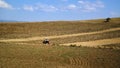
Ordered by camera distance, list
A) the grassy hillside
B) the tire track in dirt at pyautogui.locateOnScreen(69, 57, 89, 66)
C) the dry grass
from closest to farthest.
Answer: the dry grass, the tire track in dirt at pyautogui.locateOnScreen(69, 57, 89, 66), the grassy hillside

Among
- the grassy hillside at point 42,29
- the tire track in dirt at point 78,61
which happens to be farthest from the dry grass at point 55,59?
the grassy hillside at point 42,29

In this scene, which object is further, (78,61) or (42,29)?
(42,29)

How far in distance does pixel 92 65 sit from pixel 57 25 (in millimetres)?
43160

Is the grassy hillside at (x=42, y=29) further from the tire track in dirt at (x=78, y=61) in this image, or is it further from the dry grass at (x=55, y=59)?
the tire track in dirt at (x=78, y=61)

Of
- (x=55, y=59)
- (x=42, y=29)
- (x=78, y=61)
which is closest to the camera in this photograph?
(x=78, y=61)

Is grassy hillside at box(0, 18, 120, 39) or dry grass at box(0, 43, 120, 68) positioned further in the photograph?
grassy hillside at box(0, 18, 120, 39)

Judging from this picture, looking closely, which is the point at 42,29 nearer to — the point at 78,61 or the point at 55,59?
the point at 55,59

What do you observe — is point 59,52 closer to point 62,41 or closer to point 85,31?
point 62,41

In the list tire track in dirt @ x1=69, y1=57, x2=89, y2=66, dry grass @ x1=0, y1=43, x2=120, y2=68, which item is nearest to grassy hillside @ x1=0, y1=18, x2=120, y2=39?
dry grass @ x1=0, y1=43, x2=120, y2=68

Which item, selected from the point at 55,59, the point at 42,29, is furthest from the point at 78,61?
the point at 42,29

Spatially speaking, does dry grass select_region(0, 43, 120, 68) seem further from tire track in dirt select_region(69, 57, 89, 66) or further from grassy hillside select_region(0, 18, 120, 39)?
grassy hillside select_region(0, 18, 120, 39)

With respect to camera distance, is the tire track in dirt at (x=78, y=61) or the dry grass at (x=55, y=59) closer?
the dry grass at (x=55, y=59)

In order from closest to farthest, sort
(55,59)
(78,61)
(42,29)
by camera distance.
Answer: (78,61) → (55,59) → (42,29)

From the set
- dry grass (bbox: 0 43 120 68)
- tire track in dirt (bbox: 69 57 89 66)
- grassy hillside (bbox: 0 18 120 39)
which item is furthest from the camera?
grassy hillside (bbox: 0 18 120 39)
